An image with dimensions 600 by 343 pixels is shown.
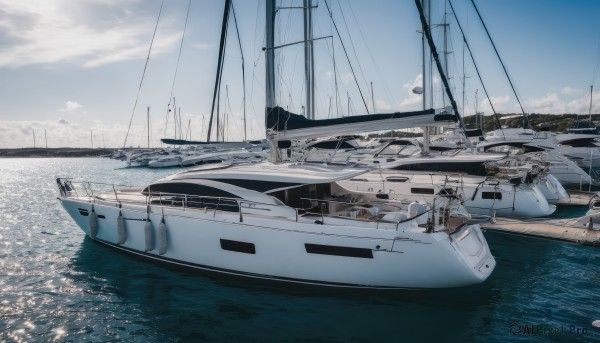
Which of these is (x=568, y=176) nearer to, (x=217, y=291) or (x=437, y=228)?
(x=437, y=228)

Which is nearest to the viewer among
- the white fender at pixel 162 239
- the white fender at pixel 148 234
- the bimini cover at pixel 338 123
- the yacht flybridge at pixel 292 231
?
the yacht flybridge at pixel 292 231

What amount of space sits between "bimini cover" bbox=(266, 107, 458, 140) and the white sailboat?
16 cm

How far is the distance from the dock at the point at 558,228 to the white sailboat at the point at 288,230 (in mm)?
4402

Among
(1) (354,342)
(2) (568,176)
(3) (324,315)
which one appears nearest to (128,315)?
(3) (324,315)

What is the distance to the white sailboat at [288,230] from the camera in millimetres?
8273

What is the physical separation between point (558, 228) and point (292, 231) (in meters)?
9.49

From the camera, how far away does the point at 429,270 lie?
8.17 meters

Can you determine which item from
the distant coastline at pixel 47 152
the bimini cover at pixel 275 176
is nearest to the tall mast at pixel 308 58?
the bimini cover at pixel 275 176

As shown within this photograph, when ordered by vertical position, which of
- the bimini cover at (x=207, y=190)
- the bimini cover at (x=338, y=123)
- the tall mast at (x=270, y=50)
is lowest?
the bimini cover at (x=207, y=190)

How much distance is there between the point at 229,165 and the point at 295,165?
2141 millimetres

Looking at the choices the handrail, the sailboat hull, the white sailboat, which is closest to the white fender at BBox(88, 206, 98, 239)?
the white sailboat

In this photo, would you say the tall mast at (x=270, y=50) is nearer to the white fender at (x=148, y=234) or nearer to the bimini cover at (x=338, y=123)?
the bimini cover at (x=338, y=123)

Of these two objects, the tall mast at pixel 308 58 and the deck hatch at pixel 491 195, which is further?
the tall mast at pixel 308 58

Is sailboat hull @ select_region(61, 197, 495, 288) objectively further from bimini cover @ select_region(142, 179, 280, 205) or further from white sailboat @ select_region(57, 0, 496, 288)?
bimini cover @ select_region(142, 179, 280, 205)
